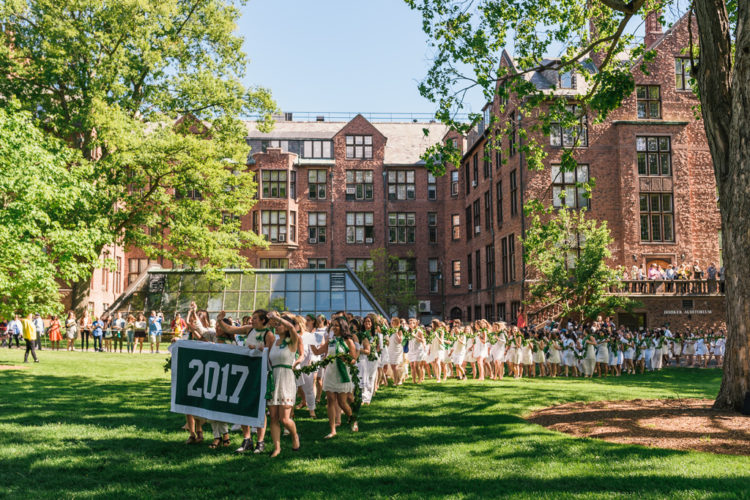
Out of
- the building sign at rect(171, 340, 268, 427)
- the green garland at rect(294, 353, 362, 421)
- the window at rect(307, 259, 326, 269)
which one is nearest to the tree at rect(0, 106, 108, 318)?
the building sign at rect(171, 340, 268, 427)

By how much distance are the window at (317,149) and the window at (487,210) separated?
1566 cm

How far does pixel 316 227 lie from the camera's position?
5272cm

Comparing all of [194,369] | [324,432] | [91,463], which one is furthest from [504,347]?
[91,463]

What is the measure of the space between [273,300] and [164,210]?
9.97 m

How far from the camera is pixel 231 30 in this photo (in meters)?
33.5

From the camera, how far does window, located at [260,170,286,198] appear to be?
5072 cm

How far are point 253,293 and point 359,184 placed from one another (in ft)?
55.4

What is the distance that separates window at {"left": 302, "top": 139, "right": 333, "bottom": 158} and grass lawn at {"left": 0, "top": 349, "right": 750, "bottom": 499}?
139ft

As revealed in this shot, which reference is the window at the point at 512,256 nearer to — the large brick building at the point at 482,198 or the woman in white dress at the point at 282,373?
the large brick building at the point at 482,198

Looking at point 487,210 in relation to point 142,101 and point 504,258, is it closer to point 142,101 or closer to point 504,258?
point 504,258

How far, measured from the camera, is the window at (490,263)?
42844mm

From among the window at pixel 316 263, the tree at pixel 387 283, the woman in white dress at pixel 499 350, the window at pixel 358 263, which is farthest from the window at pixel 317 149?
the woman in white dress at pixel 499 350

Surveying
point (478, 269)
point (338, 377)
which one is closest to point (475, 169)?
point (478, 269)

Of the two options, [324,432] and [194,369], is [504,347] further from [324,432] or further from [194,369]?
[194,369]
